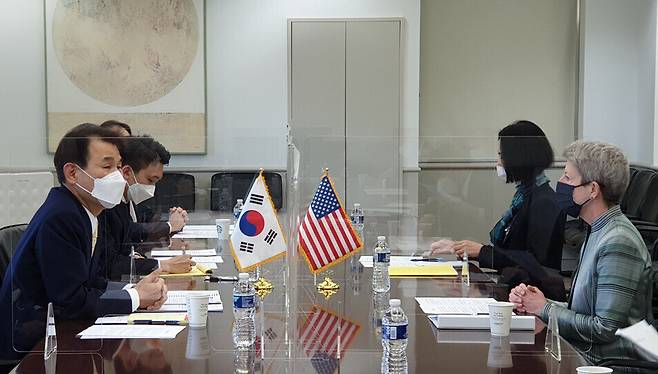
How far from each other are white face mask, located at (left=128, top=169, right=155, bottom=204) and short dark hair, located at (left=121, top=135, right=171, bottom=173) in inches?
3.3

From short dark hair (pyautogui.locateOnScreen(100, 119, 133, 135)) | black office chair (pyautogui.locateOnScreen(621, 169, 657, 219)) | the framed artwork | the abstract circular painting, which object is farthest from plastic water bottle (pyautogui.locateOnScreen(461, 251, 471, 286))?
the abstract circular painting

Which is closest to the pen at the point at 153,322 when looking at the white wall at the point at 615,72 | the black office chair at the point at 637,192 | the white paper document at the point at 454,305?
the white paper document at the point at 454,305

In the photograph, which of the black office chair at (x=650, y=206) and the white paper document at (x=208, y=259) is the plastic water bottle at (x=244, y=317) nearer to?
the white paper document at (x=208, y=259)

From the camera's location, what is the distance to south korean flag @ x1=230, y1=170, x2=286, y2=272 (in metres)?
3.46

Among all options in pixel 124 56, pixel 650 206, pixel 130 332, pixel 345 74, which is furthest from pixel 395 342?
pixel 124 56

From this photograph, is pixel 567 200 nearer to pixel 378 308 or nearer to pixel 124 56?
pixel 378 308

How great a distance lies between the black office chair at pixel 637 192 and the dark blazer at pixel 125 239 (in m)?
3.47

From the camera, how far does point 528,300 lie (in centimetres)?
297

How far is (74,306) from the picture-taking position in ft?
9.27

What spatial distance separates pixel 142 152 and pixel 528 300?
5.85 feet

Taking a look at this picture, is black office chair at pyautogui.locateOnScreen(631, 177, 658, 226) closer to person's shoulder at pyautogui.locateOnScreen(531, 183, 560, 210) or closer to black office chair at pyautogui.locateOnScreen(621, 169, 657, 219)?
black office chair at pyautogui.locateOnScreen(621, 169, 657, 219)

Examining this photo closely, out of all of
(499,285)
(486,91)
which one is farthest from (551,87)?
(499,285)

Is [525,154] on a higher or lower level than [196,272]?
higher

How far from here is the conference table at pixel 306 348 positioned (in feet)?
7.48
